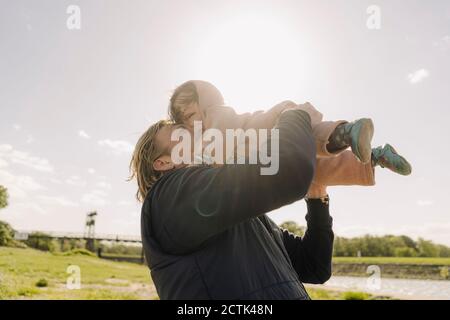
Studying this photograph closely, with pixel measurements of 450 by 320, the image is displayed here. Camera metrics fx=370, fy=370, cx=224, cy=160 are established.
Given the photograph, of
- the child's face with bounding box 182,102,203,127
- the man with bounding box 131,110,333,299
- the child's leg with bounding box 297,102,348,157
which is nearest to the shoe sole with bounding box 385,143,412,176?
the child's leg with bounding box 297,102,348,157

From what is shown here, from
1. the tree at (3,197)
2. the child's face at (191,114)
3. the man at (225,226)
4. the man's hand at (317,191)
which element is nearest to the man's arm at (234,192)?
the man at (225,226)

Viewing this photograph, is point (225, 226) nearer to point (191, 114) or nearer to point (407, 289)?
point (191, 114)

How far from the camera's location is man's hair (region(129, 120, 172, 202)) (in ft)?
6.31

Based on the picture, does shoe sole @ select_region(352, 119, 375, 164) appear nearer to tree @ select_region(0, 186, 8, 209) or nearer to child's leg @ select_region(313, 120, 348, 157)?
child's leg @ select_region(313, 120, 348, 157)

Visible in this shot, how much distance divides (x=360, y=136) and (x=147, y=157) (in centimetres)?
105

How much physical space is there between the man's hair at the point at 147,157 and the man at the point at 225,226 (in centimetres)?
39

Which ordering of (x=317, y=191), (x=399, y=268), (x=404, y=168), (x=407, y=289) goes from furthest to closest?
(x=399, y=268), (x=407, y=289), (x=317, y=191), (x=404, y=168)

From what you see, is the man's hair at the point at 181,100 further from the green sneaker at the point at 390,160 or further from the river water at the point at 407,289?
the river water at the point at 407,289

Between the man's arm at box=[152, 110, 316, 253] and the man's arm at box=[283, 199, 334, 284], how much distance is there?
2.83ft

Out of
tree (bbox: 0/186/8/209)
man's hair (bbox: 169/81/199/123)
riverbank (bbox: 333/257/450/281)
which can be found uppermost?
man's hair (bbox: 169/81/199/123)

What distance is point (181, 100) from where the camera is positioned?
79.1 inches

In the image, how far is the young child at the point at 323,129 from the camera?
5.24ft

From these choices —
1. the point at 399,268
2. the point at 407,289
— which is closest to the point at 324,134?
the point at 407,289
